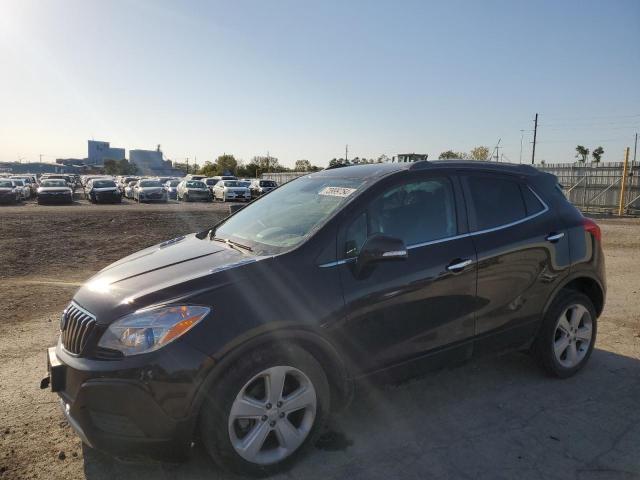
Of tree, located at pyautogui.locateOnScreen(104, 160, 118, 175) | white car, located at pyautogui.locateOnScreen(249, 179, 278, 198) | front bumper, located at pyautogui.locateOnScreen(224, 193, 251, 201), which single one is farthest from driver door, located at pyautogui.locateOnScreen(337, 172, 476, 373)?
tree, located at pyautogui.locateOnScreen(104, 160, 118, 175)

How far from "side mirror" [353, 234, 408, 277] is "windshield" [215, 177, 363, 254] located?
1.23 feet

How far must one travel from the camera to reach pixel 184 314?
8.61 feet

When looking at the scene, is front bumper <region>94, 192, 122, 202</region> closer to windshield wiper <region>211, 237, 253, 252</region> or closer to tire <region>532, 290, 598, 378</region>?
windshield wiper <region>211, 237, 253, 252</region>

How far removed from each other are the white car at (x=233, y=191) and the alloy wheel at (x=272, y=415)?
32607 mm

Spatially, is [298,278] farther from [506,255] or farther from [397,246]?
[506,255]

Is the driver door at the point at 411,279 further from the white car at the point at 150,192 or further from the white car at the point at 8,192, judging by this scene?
the white car at the point at 8,192

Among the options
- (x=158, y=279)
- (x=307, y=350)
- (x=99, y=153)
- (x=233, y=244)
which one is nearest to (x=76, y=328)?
(x=158, y=279)

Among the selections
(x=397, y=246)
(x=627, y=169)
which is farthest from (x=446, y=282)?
(x=627, y=169)

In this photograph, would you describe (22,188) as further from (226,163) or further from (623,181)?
(226,163)

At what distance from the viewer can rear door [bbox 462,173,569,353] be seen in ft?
12.0

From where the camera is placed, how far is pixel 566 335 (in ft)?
13.8

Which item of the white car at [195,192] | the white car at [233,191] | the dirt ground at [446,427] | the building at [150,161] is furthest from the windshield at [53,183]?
the building at [150,161]

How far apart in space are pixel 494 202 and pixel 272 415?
2.33m

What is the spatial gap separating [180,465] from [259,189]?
1505 inches
